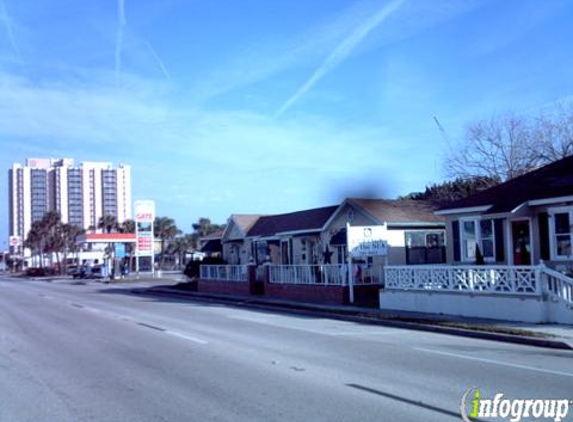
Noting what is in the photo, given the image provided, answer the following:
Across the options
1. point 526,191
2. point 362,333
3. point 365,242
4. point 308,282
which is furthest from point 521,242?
point 362,333

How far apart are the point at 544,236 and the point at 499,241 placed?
2228 mm

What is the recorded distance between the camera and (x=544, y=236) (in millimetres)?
22672

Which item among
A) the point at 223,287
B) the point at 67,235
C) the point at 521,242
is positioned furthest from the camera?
the point at 67,235

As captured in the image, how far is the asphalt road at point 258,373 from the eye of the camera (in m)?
8.39

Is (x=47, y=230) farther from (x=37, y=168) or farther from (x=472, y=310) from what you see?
(x=472, y=310)

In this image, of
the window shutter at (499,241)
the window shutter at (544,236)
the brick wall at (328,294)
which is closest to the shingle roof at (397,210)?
the brick wall at (328,294)

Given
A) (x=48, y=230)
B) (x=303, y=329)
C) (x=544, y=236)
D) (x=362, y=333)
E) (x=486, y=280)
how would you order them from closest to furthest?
1. (x=362, y=333)
2. (x=303, y=329)
3. (x=486, y=280)
4. (x=544, y=236)
5. (x=48, y=230)

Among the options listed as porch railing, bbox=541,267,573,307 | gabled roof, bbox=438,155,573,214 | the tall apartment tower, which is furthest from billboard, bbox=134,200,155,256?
the tall apartment tower

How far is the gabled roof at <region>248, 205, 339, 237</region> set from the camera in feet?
118

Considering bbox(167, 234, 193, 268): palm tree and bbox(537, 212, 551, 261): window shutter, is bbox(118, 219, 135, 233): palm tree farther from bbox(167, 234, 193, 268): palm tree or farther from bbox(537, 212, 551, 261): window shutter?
bbox(537, 212, 551, 261): window shutter

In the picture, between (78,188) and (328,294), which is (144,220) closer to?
(328,294)

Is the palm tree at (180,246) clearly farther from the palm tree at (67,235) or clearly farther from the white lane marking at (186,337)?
the white lane marking at (186,337)

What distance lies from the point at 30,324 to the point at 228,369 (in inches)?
449

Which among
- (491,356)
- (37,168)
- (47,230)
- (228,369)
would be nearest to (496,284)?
(491,356)
